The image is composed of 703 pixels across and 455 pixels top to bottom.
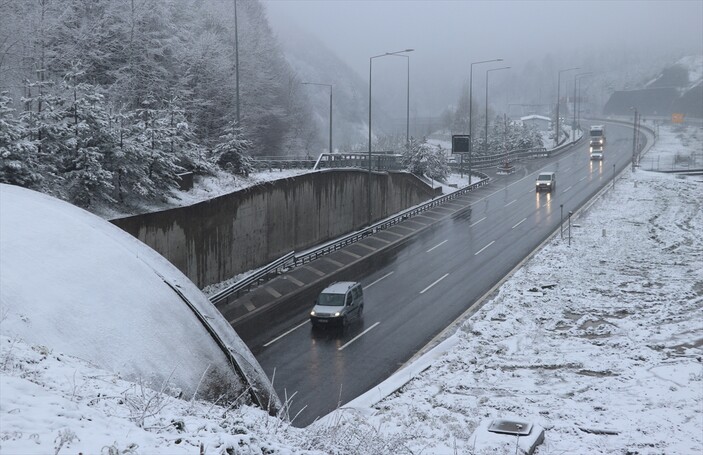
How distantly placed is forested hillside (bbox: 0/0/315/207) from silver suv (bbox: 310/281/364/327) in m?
8.54

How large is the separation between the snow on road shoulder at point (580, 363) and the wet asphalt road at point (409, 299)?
66.7 inches

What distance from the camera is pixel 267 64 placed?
6588cm

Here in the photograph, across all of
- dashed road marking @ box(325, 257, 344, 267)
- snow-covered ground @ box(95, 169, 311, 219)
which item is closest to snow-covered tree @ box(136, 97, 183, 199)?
snow-covered ground @ box(95, 169, 311, 219)

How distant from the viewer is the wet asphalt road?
69.2ft

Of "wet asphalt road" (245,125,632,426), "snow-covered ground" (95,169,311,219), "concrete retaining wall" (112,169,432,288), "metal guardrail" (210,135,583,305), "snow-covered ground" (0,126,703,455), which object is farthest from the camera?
"metal guardrail" (210,135,583,305)

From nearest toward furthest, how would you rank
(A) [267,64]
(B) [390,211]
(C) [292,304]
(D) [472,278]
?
(C) [292,304], (D) [472,278], (B) [390,211], (A) [267,64]

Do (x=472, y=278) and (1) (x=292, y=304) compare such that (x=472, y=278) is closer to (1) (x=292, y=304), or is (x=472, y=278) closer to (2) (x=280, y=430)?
(1) (x=292, y=304)

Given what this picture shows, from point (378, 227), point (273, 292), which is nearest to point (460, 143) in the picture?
point (378, 227)

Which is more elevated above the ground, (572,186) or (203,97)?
(203,97)

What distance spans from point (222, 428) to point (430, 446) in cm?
742

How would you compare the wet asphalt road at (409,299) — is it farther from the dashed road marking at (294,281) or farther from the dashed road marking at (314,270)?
the dashed road marking at (294,281)

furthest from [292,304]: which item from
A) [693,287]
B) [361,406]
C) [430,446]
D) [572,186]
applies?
[572,186]

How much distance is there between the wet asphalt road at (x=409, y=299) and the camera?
21078mm

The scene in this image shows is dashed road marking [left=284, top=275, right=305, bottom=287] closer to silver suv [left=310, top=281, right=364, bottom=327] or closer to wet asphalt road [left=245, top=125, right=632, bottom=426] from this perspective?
wet asphalt road [left=245, top=125, right=632, bottom=426]
